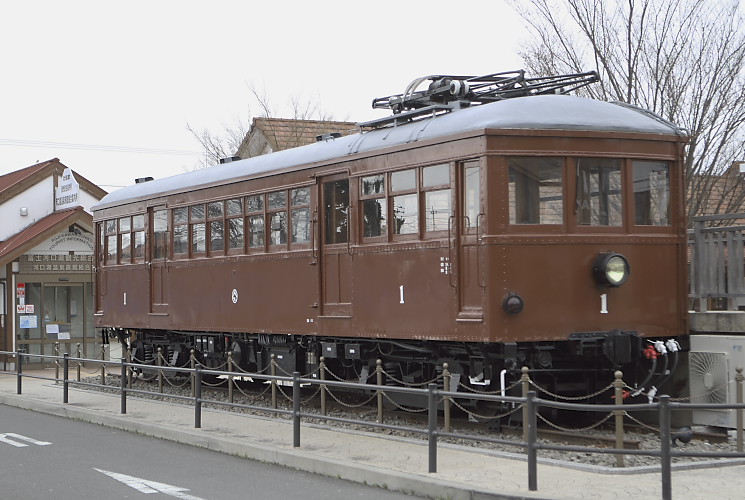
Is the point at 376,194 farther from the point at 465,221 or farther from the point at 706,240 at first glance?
the point at 706,240

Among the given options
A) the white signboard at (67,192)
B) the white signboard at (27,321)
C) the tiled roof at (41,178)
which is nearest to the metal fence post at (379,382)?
the white signboard at (27,321)

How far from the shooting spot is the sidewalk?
8.80m

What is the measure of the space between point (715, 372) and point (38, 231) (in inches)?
801

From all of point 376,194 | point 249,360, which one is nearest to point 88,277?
point 249,360

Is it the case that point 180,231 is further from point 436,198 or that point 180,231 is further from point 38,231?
point 38,231

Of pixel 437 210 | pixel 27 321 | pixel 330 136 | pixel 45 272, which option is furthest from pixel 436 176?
pixel 45 272

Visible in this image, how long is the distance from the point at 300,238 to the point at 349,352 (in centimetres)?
188

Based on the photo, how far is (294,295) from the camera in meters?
15.6

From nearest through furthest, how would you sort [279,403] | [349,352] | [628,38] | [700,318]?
[700,318], [349,352], [279,403], [628,38]

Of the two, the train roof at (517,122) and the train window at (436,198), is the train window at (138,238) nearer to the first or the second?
the train roof at (517,122)

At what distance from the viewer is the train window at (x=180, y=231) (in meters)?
18.7

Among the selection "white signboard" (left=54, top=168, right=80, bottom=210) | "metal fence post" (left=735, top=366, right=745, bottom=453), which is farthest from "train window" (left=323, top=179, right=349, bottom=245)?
"white signboard" (left=54, top=168, right=80, bottom=210)

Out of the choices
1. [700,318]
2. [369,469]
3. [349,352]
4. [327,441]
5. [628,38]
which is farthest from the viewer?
[628,38]

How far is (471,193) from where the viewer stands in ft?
40.2
